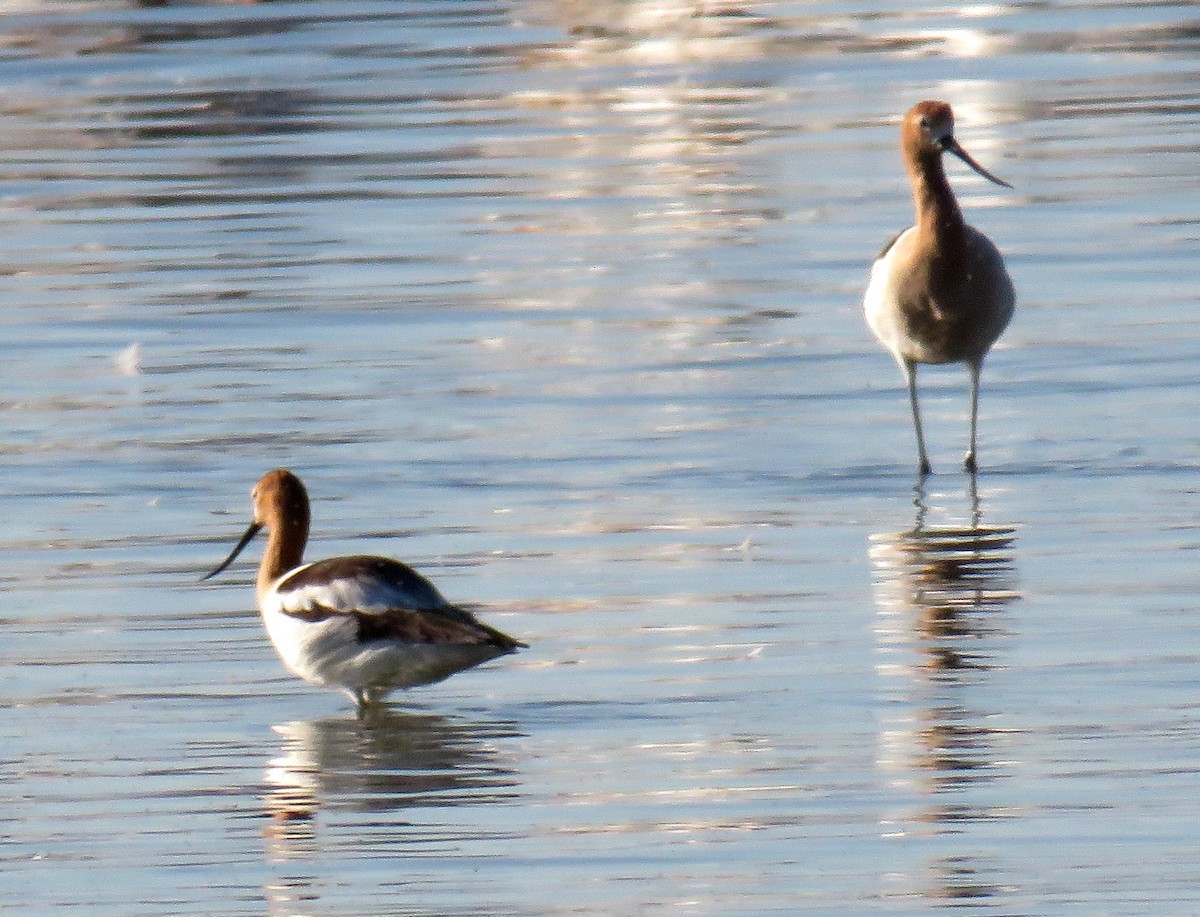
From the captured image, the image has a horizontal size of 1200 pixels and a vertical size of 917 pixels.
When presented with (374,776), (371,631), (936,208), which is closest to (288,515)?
(371,631)

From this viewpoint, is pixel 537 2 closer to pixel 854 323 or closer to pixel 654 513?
pixel 854 323

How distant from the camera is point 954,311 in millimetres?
13055

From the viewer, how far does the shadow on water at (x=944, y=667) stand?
24.8ft

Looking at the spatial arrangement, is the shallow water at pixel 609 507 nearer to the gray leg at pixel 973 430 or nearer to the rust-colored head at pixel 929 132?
the gray leg at pixel 973 430

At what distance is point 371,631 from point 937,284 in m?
4.90

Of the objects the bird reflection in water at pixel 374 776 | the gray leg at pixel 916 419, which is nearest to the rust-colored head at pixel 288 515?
the bird reflection in water at pixel 374 776

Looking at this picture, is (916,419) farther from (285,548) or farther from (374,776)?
(374,776)

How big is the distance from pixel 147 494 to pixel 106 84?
53.3 feet

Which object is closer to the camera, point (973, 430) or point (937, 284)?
point (973, 430)

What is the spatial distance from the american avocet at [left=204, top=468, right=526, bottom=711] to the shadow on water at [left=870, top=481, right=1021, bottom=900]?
1.22 meters

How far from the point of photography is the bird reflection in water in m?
7.70

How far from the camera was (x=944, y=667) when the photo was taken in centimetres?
916

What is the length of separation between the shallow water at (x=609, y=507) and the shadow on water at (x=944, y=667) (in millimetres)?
24

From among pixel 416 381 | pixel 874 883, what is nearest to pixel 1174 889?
pixel 874 883
